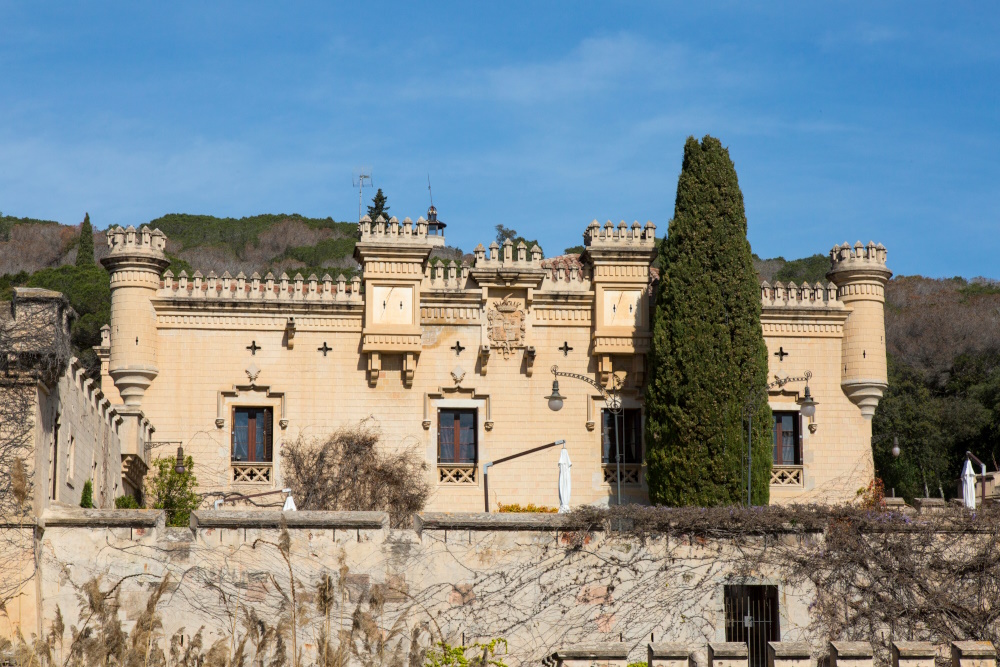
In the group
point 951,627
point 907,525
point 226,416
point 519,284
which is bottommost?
point 951,627

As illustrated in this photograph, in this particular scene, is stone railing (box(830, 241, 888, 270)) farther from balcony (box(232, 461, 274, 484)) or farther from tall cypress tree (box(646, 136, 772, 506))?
balcony (box(232, 461, 274, 484))

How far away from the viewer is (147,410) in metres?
30.8

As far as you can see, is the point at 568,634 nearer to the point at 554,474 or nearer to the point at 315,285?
the point at 554,474

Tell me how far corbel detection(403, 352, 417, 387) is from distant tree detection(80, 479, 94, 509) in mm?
9684

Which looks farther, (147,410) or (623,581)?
(147,410)

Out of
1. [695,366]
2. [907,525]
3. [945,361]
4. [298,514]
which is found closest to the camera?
[298,514]

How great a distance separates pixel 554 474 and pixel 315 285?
708 cm

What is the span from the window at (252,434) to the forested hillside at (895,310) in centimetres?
1735

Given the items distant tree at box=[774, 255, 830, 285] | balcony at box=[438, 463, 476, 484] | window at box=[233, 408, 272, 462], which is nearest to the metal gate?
balcony at box=[438, 463, 476, 484]

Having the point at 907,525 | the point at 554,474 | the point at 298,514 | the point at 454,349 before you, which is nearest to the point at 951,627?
the point at 907,525

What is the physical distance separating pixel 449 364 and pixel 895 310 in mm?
Result: 35176

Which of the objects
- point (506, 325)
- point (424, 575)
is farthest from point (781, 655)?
point (506, 325)

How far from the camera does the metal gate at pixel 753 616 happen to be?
2041 cm

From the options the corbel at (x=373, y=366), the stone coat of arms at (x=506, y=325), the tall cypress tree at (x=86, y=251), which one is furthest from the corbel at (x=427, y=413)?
the tall cypress tree at (x=86, y=251)
